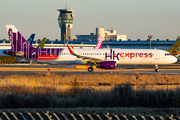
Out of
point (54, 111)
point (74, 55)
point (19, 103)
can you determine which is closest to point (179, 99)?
point (54, 111)

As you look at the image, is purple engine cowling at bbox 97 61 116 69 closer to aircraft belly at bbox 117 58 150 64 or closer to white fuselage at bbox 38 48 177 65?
white fuselage at bbox 38 48 177 65

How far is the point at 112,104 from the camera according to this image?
1775cm

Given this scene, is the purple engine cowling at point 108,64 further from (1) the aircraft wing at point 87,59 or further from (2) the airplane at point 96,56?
(1) the aircraft wing at point 87,59

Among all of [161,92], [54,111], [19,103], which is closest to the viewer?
[54,111]

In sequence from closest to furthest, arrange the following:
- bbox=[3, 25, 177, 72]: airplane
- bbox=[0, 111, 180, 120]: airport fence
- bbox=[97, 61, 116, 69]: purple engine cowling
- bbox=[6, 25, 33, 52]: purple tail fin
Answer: bbox=[0, 111, 180, 120]: airport fence < bbox=[97, 61, 116, 69]: purple engine cowling < bbox=[3, 25, 177, 72]: airplane < bbox=[6, 25, 33, 52]: purple tail fin

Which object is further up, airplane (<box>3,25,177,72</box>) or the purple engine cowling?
airplane (<box>3,25,177,72</box>)

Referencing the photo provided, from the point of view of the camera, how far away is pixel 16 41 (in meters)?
52.6

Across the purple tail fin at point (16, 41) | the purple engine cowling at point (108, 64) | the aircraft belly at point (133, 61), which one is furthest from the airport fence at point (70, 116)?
the purple tail fin at point (16, 41)

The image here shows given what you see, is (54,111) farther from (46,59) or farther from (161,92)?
(46,59)

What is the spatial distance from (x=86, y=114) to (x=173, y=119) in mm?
4324

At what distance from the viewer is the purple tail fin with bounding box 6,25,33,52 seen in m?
52.2

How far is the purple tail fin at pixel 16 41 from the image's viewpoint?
52.2 metres

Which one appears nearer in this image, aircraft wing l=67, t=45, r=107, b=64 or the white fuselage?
aircraft wing l=67, t=45, r=107, b=64

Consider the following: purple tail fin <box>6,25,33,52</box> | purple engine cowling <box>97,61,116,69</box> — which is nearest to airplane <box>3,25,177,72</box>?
purple tail fin <box>6,25,33,52</box>
